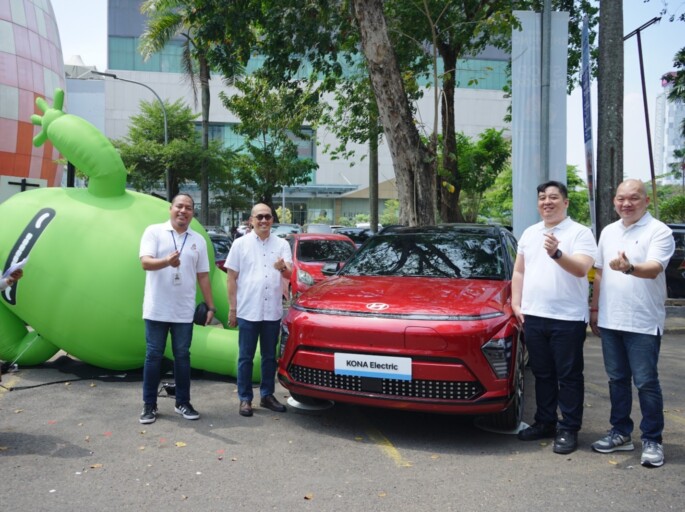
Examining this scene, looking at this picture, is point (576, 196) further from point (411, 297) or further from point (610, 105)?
point (411, 297)

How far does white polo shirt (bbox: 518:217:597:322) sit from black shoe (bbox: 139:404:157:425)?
2.93 meters

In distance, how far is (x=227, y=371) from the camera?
5.95 metres

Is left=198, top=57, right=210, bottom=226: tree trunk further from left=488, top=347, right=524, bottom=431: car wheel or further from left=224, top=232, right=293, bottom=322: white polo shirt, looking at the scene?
left=488, top=347, right=524, bottom=431: car wheel

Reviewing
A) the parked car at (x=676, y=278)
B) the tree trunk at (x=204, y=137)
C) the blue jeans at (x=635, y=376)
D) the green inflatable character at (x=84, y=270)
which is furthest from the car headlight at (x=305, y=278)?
the tree trunk at (x=204, y=137)

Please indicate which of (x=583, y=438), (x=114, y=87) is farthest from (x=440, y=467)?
(x=114, y=87)

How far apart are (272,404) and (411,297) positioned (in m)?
1.55

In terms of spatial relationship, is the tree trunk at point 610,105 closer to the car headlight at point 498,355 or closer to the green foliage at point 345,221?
the car headlight at point 498,355

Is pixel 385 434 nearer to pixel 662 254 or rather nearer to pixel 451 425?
pixel 451 425

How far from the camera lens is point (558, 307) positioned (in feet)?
13.6

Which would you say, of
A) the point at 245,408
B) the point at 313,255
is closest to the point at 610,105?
the point at 313,255

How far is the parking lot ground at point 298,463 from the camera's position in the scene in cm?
346

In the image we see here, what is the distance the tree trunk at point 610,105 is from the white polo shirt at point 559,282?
646 cm

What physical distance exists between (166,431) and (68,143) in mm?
3281

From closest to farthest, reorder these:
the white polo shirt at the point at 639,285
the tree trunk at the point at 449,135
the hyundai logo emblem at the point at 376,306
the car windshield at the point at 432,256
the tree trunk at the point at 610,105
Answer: the white polo shirt at the point at 639,285, the hyundai logo emblem at the point at 376,306, the car windshield at the point at 432,256, the tree trunk at the point at 610,105, the tree trunk at the point at 449,135
